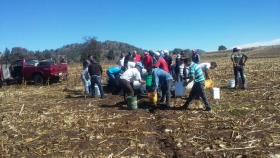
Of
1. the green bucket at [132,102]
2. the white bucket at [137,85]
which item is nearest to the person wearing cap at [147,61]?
the white bucket at [137,85]

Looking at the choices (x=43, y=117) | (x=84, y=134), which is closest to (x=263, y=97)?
(x=84, y=134)

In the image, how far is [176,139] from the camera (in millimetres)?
6102

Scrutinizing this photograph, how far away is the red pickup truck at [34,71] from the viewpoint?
54.6 ft

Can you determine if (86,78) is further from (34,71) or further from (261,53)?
(261,53)

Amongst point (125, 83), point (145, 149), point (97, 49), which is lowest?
point (145, 149)

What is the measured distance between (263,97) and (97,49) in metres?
46.2

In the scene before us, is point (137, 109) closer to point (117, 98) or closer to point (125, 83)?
point (125, 83)

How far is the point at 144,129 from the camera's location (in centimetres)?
690

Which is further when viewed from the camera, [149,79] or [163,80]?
[149,79]

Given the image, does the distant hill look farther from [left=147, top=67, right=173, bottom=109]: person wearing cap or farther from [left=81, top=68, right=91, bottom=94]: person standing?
[left=147, top=67, right=173, bottom=109]: person wearing cap

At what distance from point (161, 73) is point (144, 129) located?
2.62 meters

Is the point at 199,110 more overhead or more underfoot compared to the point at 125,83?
more underfoot

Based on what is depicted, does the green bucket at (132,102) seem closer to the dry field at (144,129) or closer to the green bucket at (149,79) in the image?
the dry field at (144,129)

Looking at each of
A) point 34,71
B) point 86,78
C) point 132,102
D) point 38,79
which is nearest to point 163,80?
point 132,102
